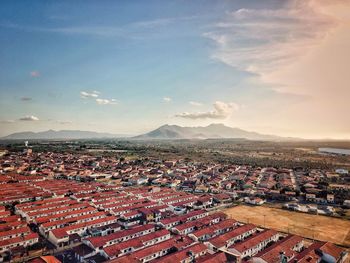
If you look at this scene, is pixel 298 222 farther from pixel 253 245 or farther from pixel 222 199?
pixel 222 199

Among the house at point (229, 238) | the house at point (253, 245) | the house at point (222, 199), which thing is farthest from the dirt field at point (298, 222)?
the house at point (229, 238)

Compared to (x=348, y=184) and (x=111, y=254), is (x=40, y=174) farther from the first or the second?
(x=348, y=184)

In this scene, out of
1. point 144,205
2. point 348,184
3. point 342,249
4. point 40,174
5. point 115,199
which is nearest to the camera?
point 342,249

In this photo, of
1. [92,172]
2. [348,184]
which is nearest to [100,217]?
[92,172]

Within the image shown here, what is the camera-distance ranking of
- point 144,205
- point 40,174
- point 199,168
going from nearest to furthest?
Result: point 144,205
point 40,174
point 199,168

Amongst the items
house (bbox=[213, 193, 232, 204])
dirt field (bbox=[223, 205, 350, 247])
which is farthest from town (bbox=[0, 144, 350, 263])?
dirt field (bbox=[223, 205, 350, 247])

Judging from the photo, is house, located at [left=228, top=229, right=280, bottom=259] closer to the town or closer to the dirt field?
the town

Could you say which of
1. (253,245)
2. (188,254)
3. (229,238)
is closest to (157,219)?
(229,238)
